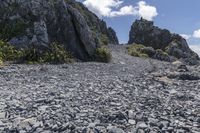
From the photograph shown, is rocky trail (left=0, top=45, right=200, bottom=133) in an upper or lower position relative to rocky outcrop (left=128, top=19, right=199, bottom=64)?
lower

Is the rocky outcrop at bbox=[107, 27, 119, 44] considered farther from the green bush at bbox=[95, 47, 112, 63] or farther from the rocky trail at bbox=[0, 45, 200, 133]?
the rocky trail at bbox=[0, 45, 200, 133]

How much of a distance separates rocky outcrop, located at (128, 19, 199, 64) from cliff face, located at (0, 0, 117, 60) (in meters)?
41.3

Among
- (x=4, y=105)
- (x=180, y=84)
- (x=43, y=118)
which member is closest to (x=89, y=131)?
(x=43, y=118)

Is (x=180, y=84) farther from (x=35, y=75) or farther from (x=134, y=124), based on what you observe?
(x=134, y=124)

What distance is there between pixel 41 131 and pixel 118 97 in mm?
5254

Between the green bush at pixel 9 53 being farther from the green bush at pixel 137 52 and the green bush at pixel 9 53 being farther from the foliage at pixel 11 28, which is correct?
the green bush at pixel 137 52

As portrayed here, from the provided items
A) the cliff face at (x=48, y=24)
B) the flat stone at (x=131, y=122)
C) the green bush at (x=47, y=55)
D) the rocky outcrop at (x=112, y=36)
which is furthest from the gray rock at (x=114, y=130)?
the rocky outcrop at (x=112, y=36)

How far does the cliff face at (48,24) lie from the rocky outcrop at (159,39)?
135 feet

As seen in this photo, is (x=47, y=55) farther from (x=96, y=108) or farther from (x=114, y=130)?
(x=114, y=130)

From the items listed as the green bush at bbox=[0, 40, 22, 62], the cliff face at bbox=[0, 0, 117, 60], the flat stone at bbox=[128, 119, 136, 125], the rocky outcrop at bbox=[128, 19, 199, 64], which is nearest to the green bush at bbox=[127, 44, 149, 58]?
the rocky outcrop at bbox=[128, 19, 199, 64]

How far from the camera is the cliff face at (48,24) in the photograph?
36.6 m

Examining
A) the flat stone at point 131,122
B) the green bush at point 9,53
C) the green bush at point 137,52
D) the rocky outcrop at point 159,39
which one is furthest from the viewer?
the rocky outcrop at point 159,39

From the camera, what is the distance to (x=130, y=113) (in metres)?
12.1

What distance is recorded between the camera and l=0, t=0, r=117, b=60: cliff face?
3662 centimetres
